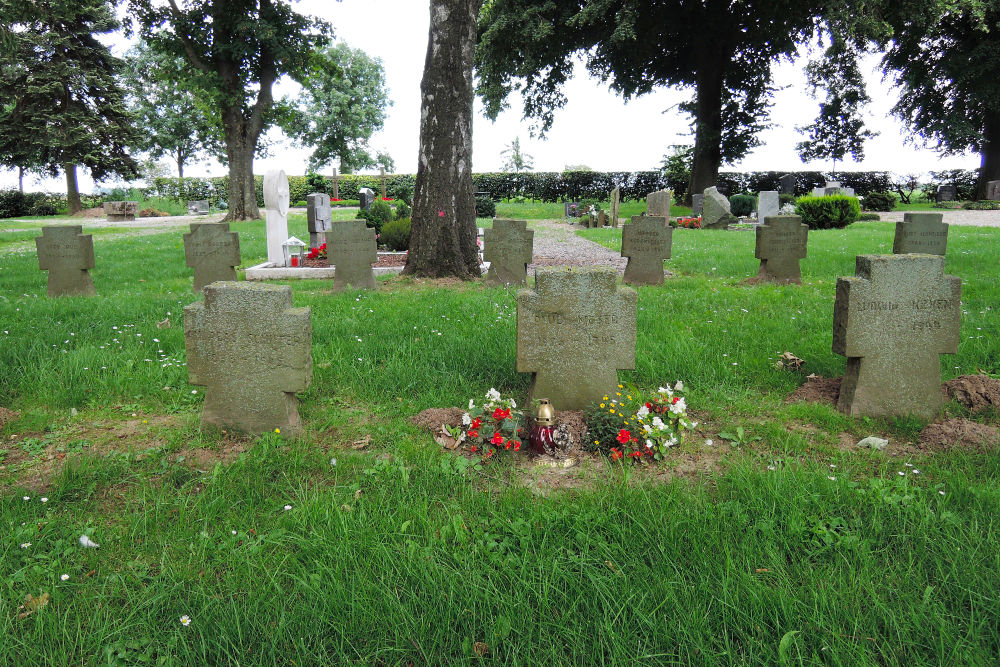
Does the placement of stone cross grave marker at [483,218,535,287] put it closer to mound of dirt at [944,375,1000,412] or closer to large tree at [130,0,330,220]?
mound of dirt at [944,375,1000,412]

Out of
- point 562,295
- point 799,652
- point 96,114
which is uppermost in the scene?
point 96,114

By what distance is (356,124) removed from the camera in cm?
5178

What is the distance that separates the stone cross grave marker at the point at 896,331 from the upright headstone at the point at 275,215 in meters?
9.87

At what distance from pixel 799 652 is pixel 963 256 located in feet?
36.0

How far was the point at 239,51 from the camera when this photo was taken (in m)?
22.7

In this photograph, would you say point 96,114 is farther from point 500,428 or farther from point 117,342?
point 500,428

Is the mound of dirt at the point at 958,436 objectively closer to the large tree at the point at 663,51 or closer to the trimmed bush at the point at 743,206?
the large tree at the point at 663,51

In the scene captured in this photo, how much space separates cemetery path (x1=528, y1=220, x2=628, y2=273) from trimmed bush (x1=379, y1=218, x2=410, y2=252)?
287cm

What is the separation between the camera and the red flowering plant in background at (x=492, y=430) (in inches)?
142

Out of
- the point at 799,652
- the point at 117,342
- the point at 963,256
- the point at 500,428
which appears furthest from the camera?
the point at 963,256

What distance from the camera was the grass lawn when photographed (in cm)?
217

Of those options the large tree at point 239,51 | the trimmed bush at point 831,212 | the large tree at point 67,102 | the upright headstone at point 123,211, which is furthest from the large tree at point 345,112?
the trimmed bush at point 831,212

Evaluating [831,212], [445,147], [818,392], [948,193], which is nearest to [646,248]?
[445,147]

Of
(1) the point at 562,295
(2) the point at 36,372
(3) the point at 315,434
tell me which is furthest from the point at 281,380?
(2) the point at 36,372
